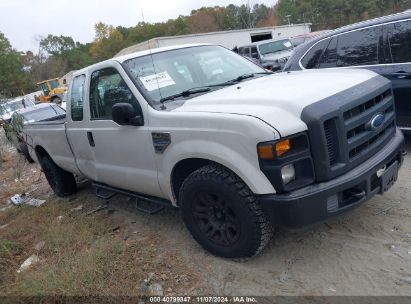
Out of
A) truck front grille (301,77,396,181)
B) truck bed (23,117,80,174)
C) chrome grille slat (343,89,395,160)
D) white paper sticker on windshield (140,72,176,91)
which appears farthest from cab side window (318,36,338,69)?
truck bed (23,117,80,174)

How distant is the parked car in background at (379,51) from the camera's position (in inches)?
209

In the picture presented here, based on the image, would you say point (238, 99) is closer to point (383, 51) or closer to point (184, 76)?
point (184, 76)

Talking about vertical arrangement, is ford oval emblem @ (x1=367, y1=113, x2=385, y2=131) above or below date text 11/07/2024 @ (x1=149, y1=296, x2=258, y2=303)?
above

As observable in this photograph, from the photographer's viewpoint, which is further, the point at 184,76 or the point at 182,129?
the point at 184,76

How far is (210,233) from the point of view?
12.3 feet

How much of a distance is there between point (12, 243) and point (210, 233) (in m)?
2.69

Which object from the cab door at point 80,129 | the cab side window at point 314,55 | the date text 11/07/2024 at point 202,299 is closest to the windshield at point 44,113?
the cab door at point 80,129

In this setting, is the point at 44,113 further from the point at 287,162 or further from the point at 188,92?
the point at 287,162

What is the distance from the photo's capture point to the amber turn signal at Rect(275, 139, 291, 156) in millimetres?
3006

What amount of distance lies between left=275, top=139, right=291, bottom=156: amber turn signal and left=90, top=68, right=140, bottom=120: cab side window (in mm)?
1622

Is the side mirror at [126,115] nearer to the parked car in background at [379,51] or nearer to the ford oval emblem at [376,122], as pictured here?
the ford oval emblem at [376,122]

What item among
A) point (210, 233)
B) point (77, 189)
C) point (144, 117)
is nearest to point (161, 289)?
point (210, 233)

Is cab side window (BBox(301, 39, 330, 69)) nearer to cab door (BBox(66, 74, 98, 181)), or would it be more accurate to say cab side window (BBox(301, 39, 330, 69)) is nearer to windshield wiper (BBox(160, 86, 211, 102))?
windshield wiper (BBox(160, 86, 211, 102))

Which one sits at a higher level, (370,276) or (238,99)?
(238,99)
